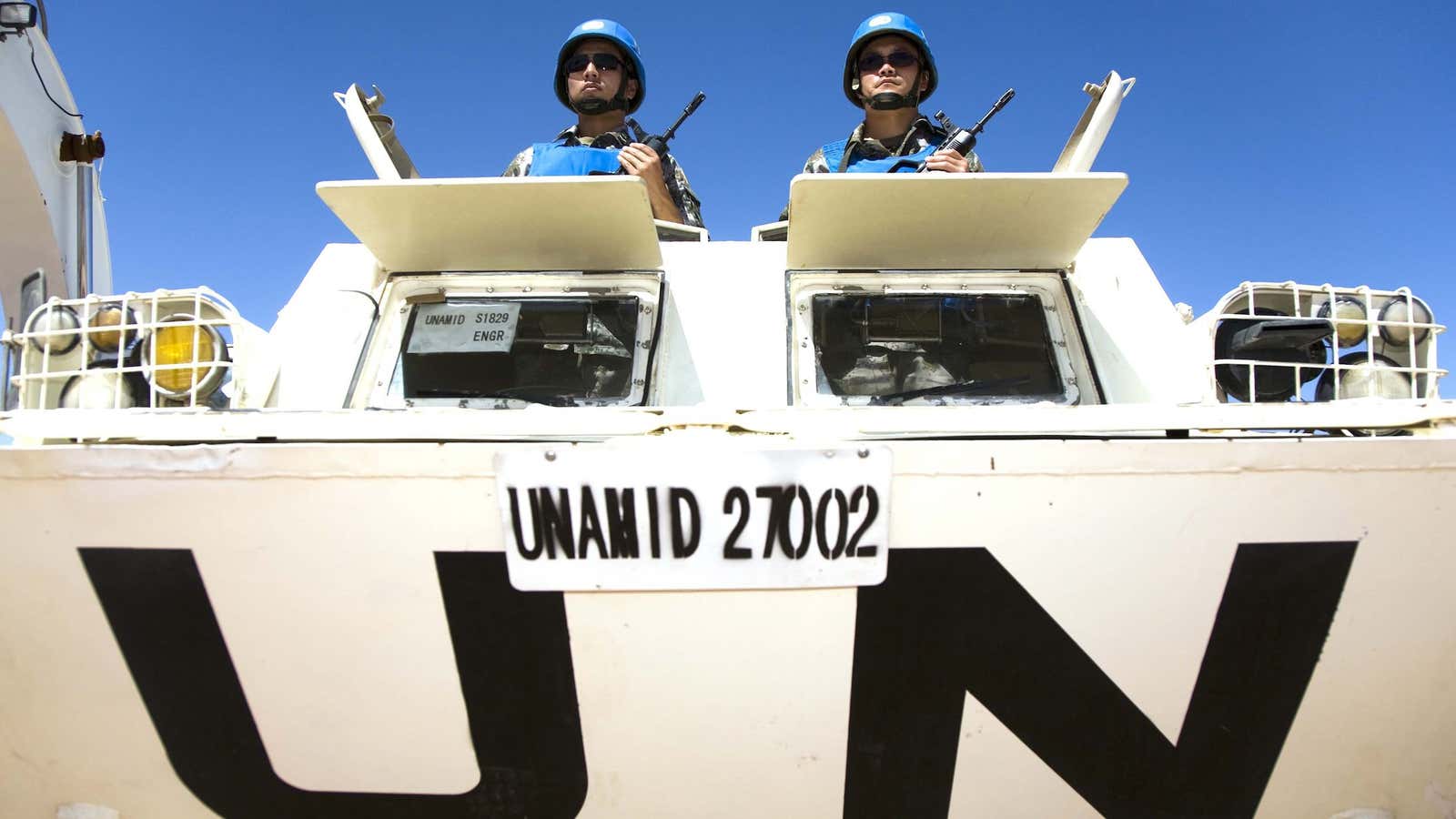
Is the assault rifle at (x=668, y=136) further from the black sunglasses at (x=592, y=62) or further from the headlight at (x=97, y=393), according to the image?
the headlight at (x=97, y=393)

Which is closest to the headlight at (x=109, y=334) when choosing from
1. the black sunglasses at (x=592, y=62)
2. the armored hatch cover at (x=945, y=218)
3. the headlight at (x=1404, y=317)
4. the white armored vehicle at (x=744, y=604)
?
the white armored vehicle at (x=744, y=604)

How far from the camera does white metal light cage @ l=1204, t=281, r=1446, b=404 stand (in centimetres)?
229

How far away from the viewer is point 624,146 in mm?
4531

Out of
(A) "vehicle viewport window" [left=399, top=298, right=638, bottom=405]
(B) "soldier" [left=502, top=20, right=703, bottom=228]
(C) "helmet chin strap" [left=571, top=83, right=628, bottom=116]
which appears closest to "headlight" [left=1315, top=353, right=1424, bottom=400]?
(A) "vehicle viewport window" [left=399, top=298, right=638, bottom=405]

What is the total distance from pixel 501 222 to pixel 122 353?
1158 millimetres

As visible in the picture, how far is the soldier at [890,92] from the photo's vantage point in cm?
428

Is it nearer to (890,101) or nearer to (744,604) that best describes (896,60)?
(890,101)

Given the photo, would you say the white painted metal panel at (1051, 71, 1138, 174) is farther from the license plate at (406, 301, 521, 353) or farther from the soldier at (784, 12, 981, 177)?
the license plate at (406, 301, 521, 353)

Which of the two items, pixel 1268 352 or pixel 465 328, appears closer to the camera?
pixel 1268 352

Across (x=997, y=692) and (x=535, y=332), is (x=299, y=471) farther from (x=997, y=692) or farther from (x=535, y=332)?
(x=997, y=692)

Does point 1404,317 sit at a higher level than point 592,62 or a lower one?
lower

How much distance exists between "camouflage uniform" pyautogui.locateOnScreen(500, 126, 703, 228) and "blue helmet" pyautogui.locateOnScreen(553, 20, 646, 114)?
0.18 meters

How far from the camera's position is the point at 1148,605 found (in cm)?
205

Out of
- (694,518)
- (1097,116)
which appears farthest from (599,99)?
(694,518)
